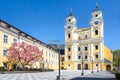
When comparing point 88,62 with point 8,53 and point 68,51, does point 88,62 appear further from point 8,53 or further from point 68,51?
point 8,53

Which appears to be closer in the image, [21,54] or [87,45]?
[21,54]

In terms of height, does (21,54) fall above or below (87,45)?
below

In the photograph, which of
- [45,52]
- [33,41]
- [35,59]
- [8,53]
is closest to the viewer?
[8,53]

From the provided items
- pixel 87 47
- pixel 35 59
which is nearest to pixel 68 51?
pixel 87 47

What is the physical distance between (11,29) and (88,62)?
149ft

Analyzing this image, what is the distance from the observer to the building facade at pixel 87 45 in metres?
83.7

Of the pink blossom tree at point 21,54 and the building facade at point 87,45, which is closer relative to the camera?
the pink blossom tree at point 21,54

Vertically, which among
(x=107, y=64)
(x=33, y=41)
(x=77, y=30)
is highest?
(x=77, y=30)

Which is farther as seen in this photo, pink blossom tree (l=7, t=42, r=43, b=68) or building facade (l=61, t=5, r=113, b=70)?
building facade (l=61, t=5, r=113, b=70)

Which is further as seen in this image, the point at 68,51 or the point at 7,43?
the point at 68,51

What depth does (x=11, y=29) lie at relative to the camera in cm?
4856

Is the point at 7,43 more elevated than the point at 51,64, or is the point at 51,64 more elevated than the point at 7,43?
the point at 7,43

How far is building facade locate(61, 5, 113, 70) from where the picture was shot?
83.7 m

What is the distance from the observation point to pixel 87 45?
88.0 metres
